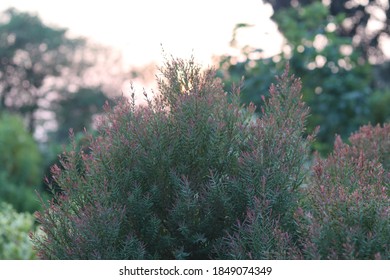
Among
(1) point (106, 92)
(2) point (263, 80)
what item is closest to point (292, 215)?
(2) point (263, 80)

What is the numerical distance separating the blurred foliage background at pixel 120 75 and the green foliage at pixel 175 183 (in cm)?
26

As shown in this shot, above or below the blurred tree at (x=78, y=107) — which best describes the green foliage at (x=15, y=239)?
below

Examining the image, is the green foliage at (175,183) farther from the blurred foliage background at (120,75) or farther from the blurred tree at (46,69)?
the blurred tree at (46,69)

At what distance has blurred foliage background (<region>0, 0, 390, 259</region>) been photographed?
27.8ft

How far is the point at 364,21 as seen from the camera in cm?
1407

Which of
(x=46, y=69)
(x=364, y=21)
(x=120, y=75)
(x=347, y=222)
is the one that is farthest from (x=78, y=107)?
(x=347, y=222)

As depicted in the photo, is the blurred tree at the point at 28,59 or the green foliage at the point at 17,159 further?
the blurred tree at the point at 28,59

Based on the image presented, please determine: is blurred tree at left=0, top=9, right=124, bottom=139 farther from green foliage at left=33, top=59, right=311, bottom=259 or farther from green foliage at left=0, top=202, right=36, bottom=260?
green foliage at left=33, top=59, right=311, bottom=259

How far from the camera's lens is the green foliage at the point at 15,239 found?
5.98 metres

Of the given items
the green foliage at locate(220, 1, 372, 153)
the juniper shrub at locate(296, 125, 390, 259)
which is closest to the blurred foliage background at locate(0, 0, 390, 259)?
the green foliage at locate(220, 1, 372, 153)

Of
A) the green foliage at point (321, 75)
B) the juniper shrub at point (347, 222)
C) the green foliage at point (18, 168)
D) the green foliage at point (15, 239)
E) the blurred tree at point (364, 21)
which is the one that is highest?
the blurred tree at point (364, 21)

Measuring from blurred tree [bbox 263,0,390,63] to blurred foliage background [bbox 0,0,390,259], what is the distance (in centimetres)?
3

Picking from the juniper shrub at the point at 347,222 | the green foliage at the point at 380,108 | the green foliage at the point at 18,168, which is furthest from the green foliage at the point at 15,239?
the green foliage at the point at 380,108
